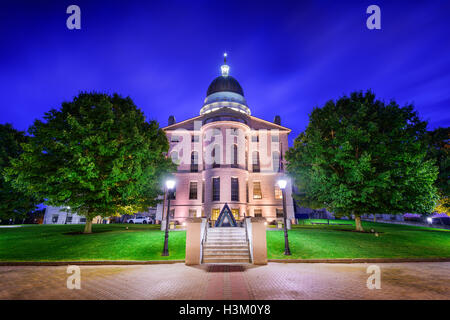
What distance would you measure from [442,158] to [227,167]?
94.6 feet

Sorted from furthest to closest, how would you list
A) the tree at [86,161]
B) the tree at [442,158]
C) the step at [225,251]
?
the tree at [442,158], the tree at [86,161], the step at [225,251]

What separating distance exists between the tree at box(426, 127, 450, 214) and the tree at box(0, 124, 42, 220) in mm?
46266

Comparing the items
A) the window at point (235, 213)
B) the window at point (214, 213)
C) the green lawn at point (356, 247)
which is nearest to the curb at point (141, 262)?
the green lawn at point (356, 247)

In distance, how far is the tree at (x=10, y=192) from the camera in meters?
22.6

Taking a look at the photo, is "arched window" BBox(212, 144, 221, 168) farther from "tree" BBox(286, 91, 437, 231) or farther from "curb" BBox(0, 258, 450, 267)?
"curb" BBox(0, 258, 450, 267)

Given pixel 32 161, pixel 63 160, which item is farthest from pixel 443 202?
pixel 32 161

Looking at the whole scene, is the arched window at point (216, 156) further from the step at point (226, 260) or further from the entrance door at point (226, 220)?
the step at point (226, 260)

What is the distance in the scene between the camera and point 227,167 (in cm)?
2892

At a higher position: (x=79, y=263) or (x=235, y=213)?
(x=235, y=213)

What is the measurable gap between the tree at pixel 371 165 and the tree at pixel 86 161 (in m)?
14.5

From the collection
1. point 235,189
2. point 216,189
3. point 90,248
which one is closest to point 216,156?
point 216,189

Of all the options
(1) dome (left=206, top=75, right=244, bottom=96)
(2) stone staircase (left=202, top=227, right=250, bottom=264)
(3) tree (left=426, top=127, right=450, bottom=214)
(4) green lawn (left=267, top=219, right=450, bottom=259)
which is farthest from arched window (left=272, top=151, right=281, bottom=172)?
(2) stone staircase (left=202, top=227, right=250, bottom=264)

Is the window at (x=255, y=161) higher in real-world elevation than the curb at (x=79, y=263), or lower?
higher

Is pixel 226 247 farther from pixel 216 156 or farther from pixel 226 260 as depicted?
pixel 216 156
